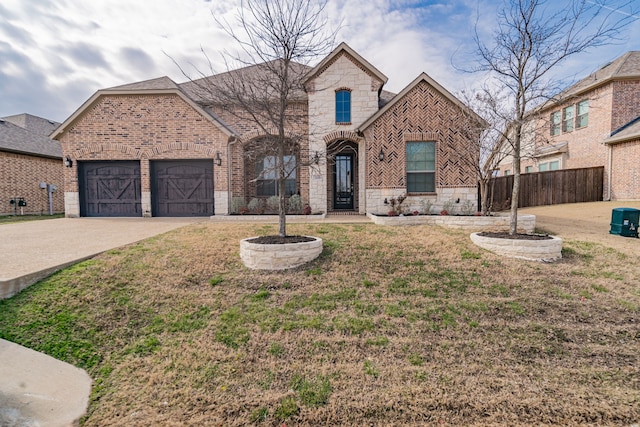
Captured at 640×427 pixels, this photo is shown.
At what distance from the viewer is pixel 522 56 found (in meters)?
6.49

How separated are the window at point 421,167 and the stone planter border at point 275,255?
6834 millimetres

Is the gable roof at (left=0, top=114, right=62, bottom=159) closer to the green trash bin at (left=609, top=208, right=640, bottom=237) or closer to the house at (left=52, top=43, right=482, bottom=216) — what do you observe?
the house at (left=52, top=43, right=482, bottom=216)

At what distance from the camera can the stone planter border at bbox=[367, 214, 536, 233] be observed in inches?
324

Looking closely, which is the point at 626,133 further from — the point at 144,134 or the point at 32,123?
the point at 32,123

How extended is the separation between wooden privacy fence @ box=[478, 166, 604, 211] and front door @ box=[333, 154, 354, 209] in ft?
30.2

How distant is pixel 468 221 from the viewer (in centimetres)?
878

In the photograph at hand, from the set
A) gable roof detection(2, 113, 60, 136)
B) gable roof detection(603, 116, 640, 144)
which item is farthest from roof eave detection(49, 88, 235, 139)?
gable roof detection(603, 116, 640, 144)

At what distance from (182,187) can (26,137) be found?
36.3ft

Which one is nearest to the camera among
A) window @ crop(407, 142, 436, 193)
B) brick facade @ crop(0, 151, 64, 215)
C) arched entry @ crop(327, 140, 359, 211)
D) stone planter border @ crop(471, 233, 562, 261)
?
stone planter border @ crop(471, 233, 562, 261)

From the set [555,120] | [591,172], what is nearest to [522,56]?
[591,172]

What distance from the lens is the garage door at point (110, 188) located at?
12031 mm

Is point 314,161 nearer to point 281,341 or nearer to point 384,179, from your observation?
point 281,341

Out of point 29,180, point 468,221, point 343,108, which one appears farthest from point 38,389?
point 29,180

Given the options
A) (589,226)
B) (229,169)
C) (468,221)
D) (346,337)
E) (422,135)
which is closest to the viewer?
(346,337)
